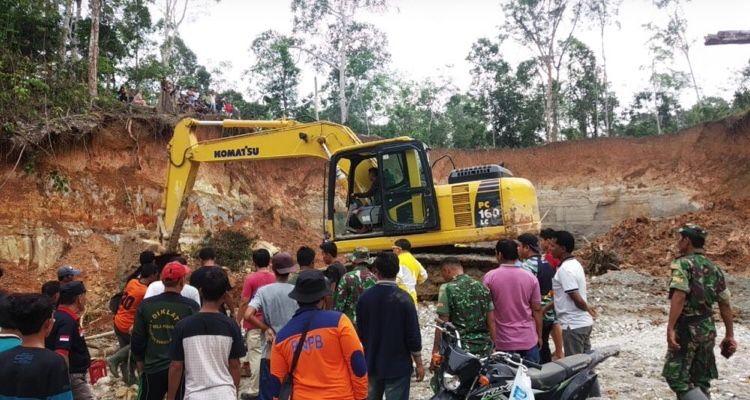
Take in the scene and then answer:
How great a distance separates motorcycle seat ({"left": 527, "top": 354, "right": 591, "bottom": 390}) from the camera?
149 inches

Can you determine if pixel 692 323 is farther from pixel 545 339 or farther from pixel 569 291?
pixel 545 339

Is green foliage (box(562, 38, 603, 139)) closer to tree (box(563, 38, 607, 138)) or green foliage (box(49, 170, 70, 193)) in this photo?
tree (box(563, 38, 607, 138))

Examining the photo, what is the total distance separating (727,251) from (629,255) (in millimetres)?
2518

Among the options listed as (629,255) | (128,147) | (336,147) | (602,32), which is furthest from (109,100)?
(602,32)

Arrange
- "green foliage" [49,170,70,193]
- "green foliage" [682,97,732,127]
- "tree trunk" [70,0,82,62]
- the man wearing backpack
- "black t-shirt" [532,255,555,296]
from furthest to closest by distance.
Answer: "green foliage" [682,97,732,127] → "tree trunk" [70,0,82,62] → "green foliage" [49,170,70,193] → "black t-shirt" [532,255,555,296] → the man wearing backpack

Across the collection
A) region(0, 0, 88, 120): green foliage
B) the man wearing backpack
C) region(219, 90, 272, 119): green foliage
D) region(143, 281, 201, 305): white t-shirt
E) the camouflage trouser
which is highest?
region(219, 90, 272, 119): green foliage

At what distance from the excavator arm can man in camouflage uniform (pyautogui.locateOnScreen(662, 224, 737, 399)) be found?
6020mm

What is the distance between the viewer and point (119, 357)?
5805 mm

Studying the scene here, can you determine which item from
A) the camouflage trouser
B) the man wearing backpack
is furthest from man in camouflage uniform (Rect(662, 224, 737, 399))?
the man wearing backpack

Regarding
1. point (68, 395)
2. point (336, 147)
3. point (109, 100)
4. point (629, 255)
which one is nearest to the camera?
point (68, 395)

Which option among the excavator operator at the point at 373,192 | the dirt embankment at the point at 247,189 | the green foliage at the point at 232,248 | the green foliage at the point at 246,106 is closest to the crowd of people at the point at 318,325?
the excavator operator at the point at 373,192

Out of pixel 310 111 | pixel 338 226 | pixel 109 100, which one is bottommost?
pixel 338 226

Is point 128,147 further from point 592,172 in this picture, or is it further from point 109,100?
point 592,172

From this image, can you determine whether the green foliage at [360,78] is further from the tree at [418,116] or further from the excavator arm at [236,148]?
the excavator arm at [236,148]
